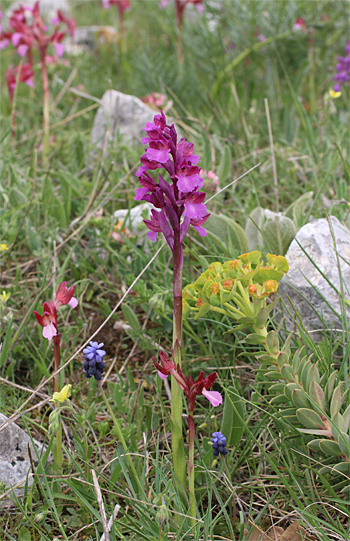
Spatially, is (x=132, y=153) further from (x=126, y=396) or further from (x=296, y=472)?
(x=296, y=472)

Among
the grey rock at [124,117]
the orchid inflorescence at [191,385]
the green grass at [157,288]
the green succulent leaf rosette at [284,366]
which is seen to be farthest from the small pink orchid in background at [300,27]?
the orchid inflorescence at [191,385]

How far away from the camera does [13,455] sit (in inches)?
55.2

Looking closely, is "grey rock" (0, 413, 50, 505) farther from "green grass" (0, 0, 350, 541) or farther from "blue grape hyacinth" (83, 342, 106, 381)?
"blue grape hyacinth" (83, 342, 106, 381)

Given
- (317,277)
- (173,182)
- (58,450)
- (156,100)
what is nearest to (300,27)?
(156,100)

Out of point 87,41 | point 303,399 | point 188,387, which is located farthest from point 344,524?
point 87,41

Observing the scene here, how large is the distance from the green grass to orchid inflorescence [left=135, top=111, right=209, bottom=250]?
1.63 feet

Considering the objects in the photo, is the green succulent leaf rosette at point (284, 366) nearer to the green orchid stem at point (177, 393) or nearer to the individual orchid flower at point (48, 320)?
the green orchid stem at point (177, 393)

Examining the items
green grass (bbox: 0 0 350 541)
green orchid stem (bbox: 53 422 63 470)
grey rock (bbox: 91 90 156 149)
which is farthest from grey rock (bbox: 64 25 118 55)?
green orchid stem (bbox: 53 422 63 470)

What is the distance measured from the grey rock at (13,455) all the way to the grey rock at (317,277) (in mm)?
940

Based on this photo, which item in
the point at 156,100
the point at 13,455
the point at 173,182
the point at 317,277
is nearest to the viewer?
the point at 173,182

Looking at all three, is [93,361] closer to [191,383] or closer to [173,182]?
[191,383]

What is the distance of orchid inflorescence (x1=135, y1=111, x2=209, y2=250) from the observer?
112cm

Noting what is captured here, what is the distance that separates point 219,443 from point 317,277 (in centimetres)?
66

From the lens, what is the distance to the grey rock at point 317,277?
5.16ft
